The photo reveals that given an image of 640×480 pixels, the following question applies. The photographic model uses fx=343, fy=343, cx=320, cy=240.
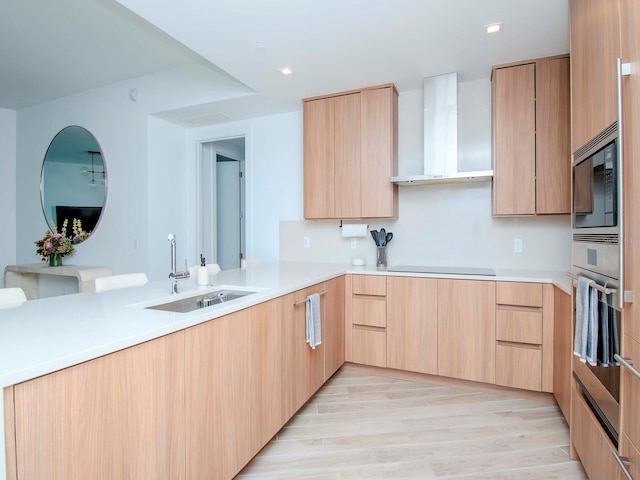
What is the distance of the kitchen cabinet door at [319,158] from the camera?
119 inches

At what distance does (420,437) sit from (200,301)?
4.68 ft

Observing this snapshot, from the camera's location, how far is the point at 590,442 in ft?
4.72

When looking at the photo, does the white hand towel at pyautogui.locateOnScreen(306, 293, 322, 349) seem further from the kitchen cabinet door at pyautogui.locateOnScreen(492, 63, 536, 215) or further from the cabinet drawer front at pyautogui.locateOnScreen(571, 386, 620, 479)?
the kitchen cabinet door at pyautogui.locateOnScreen(492, 63, 536, 215)

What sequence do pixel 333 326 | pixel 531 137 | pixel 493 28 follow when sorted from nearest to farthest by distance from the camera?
pixel 493 28 → pixel 531 137 → pixel 333 326

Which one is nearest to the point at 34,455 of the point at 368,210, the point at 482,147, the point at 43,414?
the point at 43,414

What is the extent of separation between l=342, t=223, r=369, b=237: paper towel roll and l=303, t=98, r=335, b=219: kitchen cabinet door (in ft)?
0.68

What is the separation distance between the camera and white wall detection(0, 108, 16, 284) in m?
4.48

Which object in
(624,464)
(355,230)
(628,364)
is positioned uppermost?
(355,230)

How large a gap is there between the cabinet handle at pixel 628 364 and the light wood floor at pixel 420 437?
84 cm

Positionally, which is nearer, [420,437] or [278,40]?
[420,437]

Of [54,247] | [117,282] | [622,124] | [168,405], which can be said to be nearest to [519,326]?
[622,124]

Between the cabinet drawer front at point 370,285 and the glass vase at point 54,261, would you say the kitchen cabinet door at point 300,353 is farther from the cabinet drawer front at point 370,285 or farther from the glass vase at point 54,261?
the glass vase at point 54,261

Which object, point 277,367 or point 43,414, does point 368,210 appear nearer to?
point 277,367

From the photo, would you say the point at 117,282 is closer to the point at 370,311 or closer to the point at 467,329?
the point at 370,311
